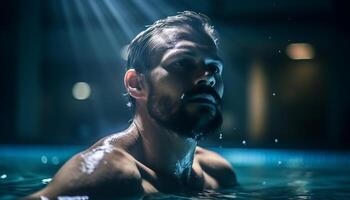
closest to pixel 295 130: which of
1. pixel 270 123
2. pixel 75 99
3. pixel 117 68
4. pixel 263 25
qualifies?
pixel 270 123

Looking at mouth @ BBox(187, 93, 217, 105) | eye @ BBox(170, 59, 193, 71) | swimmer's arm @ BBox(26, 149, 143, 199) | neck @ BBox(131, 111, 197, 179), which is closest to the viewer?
swimmer's arm @ BBox(26, 149, 143, 199)

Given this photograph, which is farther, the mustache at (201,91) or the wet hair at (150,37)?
the wet hair at (150,37)

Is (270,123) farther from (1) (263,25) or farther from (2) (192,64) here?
(2) (192,64)

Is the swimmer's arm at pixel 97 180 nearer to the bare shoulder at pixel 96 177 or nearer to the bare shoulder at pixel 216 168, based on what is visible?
the bare shoulder at pixel 96 177

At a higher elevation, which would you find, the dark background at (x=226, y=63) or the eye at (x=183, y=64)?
the dark background at (x=226, y=63)

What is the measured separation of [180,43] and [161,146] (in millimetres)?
602

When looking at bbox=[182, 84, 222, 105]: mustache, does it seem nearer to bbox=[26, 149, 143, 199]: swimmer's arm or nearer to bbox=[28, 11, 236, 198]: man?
bbox=[28, 11, 236, 198]: man

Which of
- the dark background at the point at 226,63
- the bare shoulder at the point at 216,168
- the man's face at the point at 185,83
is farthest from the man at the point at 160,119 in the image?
the dark background at the point at 226,63

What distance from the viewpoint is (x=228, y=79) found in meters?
14.6

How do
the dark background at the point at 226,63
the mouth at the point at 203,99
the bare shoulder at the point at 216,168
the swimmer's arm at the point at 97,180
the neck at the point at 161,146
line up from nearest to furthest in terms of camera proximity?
the swimmer's arm at the point at 97,180 → the mouth at the point at 203,99 → the neck at the point at 161,146 → the bare shoulder at the point at 216,168 → the dark background at the point at 226,63

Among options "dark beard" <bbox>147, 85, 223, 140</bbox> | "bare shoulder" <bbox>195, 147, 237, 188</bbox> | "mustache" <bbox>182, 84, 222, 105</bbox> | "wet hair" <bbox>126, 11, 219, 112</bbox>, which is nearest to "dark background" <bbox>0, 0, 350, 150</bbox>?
"bare shoulder" <bbox>195, 147, 237, 188</bbox>

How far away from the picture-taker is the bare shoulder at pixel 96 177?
7.99ft

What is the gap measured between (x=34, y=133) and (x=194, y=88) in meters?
11.9

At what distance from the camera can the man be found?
253 centimetres
